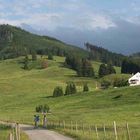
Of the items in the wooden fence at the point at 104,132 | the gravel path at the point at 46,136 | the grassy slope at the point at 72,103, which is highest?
the grassy slope at the point at 72,103

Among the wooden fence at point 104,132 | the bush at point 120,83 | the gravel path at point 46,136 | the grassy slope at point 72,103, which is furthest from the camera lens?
the bush at point 120,83

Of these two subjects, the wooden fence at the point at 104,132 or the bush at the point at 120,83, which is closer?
the wooden fence at the point at 104,132

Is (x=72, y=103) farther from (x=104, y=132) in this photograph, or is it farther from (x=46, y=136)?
(x=104, y=132)

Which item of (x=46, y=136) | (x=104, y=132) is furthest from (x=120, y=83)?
(x=104, y=132)

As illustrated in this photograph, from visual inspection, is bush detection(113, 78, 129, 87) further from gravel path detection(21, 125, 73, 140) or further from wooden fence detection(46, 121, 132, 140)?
wooden fence detection(46, 121, 132, 140)

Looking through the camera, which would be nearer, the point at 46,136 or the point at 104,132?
the point at 104,132

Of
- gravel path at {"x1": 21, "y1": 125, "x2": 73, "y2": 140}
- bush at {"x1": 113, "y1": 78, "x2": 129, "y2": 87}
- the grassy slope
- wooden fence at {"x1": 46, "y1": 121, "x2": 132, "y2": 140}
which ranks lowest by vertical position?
gravel path at {"x1": 21, "y1": 125, "x2": 73, "y2": 140}

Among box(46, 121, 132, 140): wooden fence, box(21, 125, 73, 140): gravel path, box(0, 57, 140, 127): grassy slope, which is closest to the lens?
box(46, 121, 132, 140): wooden fence

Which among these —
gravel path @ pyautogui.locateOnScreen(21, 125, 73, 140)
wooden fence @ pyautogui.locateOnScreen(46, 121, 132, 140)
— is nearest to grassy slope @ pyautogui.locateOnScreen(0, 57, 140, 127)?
gravel path @ pyautogui.locateOnScreen(21, 125, 73, 140)

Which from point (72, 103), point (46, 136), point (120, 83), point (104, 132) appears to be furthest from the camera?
point (120, 83)

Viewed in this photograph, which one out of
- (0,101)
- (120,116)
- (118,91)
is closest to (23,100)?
(0,101)

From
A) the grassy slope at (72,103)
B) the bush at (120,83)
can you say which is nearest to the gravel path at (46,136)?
the grassy slope at (72,103)

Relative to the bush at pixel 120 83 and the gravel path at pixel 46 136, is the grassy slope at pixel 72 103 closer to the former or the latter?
the bush at pixel 120 83

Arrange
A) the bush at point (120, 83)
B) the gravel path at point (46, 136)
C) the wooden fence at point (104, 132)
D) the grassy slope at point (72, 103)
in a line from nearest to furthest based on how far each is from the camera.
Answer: the wooden fence at point (104, 132)
the gravel path at point (46, 136)
the grassy slope at point (72, 103)
the bush at point (120, 83)
